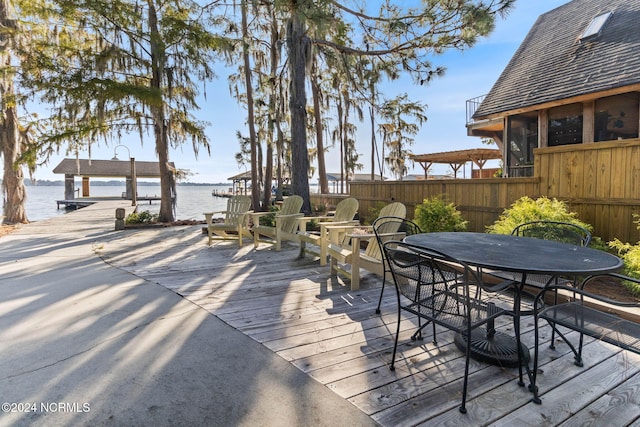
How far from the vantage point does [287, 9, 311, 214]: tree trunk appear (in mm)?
6652

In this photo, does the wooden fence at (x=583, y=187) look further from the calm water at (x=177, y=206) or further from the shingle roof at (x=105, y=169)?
the shingle roof at (x=105, y=169)

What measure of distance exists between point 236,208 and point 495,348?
500 cm

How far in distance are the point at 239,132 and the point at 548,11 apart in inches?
537

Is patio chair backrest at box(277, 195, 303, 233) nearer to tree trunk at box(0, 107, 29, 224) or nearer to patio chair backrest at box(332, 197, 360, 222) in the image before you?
patio chair backrest at box(332, 197, 360, 222)

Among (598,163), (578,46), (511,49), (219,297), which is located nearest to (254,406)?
(219,297)

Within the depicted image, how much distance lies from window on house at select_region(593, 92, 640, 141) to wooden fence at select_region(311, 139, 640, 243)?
4.17 metres

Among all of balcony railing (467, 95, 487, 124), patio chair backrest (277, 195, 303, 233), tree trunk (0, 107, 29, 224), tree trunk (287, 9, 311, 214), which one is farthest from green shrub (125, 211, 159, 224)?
balcony railing (467, 95, 487, 124)

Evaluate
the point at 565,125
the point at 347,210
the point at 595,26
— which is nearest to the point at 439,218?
the point at 347,210

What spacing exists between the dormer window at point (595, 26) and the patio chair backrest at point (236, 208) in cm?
846

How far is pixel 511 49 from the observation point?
10.2m

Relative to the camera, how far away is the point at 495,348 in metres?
2.11

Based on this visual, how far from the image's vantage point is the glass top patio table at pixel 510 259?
163 centimetres

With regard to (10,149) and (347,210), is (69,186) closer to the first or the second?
(10,149)

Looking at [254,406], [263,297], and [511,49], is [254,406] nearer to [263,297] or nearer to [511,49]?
[263,297]
